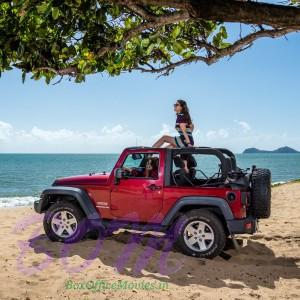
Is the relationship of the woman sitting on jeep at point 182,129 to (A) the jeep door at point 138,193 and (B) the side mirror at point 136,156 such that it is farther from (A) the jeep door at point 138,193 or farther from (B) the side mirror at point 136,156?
(A) the jeep door at point 138,193

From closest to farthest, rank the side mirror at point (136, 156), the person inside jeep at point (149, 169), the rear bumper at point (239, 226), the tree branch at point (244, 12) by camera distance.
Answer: the tree branch at point (244, 12)
the rear bumper at point (239, 226)
the person inside jeep at point (149, 169)
the side mirror at point (136, 156)

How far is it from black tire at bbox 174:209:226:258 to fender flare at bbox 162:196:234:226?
16 centimetres

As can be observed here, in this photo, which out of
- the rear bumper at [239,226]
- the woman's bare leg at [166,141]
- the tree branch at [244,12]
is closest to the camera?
the tree branch at [244,12]

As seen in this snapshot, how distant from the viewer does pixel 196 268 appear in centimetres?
718

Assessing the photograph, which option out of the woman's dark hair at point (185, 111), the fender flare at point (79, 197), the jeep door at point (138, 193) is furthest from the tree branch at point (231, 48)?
the fender flare at point (79, 197)

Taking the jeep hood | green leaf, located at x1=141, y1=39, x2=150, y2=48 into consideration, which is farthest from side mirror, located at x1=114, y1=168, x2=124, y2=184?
green leaf, located at x1=141, y1=39, x2=150, y2=48

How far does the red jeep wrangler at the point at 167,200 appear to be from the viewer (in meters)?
7.69

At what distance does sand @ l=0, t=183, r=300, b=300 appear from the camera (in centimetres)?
607

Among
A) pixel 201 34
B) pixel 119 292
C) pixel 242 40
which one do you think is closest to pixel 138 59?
pixel 201 34

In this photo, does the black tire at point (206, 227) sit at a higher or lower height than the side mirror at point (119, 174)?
lower

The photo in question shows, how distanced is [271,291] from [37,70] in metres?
5.41

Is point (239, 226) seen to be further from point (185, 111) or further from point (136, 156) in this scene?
point (185, 111)

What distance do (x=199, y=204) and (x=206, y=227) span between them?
0.48 metres

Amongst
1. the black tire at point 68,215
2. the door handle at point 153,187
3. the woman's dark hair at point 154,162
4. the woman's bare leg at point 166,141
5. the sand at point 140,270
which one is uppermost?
the woman's bare leg at point 166,141
